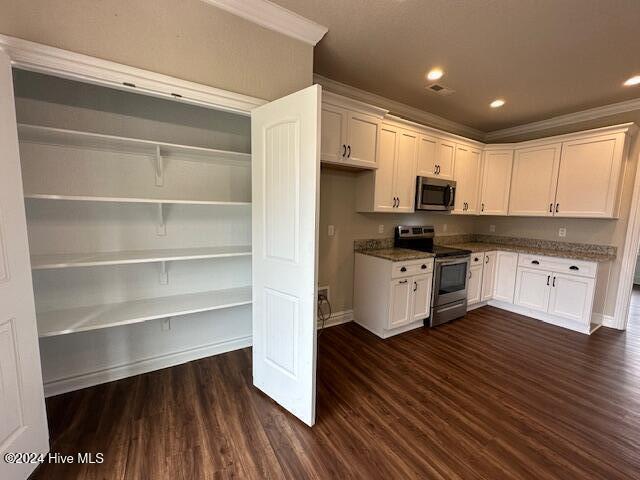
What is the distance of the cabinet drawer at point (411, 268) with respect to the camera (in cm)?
296

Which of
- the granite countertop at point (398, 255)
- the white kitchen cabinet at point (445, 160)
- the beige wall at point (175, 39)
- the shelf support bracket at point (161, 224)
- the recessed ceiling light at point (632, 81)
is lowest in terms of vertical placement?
the granite countertop at point (398, 255)

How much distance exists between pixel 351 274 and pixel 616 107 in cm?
389

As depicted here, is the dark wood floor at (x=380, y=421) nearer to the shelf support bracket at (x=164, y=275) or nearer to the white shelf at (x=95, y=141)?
the shelf support bracket at (x=164, y=275)

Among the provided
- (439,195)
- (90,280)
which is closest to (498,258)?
(439,195)

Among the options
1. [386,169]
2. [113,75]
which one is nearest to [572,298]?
[386,169]

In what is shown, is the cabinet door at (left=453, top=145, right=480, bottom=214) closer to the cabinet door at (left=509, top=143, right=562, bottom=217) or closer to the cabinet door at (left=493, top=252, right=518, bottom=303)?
the cabinet door at (left=509, top=143, right=562, bottom=217)

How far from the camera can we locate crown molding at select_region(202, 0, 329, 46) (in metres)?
1.80

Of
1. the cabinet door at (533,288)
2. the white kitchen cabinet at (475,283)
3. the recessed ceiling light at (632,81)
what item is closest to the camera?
the recessed ceiling light at (632,81)

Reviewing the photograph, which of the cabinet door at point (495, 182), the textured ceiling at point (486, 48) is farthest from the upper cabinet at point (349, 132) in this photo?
the cabinet door at point (495, 182)

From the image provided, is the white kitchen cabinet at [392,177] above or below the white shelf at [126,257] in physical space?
above

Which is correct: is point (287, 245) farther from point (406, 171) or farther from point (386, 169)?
point (406, 171)

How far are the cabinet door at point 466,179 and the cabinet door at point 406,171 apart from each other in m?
0.91

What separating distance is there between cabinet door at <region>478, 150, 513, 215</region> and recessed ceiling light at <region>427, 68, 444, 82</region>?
6.35ft

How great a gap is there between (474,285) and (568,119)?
2649 millimetres
